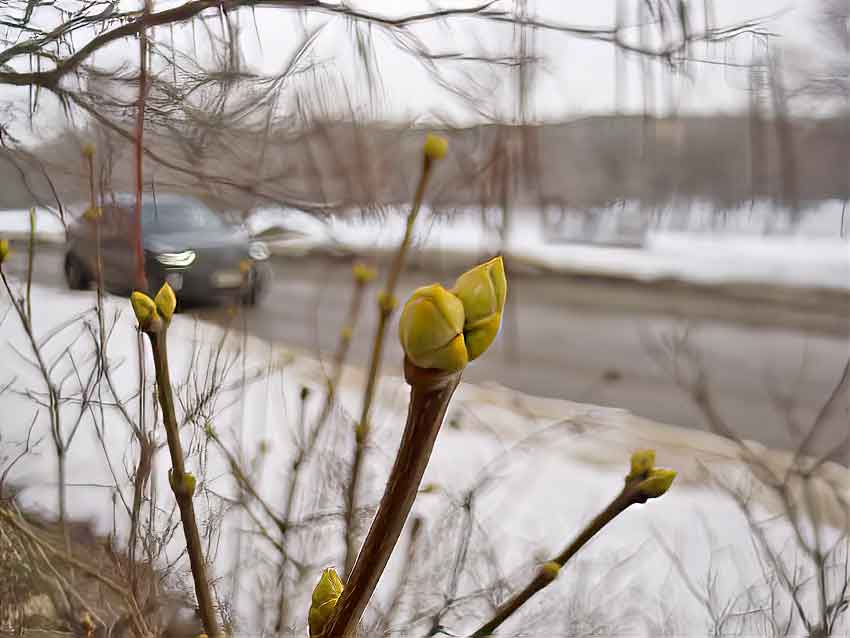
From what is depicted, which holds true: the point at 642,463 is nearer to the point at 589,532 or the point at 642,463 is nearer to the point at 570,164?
the point at 589,532

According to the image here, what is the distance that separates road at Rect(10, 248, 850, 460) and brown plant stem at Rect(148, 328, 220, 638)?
0.12 m

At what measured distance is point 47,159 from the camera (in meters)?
0.26

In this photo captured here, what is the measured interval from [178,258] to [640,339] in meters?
0.21

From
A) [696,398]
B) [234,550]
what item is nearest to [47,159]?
[234,550]

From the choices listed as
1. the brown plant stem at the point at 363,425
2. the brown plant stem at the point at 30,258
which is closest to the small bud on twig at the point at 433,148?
the brown plant stem at the point at 363,425

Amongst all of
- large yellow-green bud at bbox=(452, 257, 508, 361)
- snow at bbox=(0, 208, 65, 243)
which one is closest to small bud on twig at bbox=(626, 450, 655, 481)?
large yellow-green bud at bbox=(452, 257, 508, 361)

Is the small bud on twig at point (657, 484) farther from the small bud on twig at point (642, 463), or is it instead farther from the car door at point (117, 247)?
the car door at point (117, 247)

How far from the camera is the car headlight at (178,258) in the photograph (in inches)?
10.4

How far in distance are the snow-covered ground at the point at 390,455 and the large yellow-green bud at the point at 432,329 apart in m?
0.19

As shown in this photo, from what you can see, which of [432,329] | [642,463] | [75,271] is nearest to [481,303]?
[432,329]

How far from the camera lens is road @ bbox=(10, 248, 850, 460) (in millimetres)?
331

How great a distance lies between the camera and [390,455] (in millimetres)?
329

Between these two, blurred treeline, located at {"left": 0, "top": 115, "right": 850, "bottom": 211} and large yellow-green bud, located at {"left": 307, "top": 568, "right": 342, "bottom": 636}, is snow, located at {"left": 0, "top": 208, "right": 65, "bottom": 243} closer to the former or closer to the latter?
blurred treeline, located at {"left": 0, "top": 115, "right": 850, "bottom": 211}

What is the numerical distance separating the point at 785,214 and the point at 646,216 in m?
0.06
